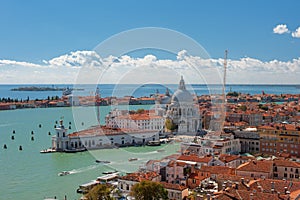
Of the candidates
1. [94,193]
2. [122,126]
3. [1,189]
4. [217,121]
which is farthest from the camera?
[122,126]

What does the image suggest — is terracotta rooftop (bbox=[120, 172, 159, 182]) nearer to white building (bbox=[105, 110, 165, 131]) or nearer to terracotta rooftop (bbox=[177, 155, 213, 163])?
terracotta rooftop (bbox=[177, 155, 213, 163])

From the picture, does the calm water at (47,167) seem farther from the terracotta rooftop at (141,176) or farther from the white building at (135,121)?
the white building at (135,121)

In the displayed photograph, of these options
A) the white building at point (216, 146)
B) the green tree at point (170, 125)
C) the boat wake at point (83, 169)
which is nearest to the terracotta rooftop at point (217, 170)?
the white building at point (216, 146)

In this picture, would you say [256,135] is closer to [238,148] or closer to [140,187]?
[238,148]

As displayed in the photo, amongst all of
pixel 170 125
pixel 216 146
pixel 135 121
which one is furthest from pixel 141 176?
pixel 170 125

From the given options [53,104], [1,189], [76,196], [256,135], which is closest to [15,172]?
[1,189]

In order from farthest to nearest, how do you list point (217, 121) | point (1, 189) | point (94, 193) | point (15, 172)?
1. point (217, 121)
2. point (15, 172)
3. point (1, 189)
4. point (94, 193)


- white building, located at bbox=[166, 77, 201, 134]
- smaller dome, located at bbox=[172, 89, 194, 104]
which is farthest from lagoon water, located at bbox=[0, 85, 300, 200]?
smaller dome, located at bbox=[172, 89, 194, 104]
